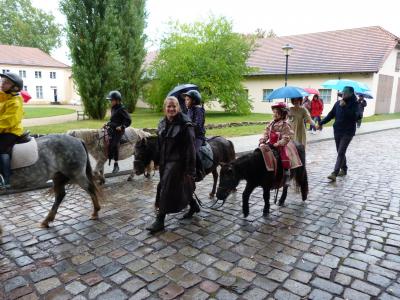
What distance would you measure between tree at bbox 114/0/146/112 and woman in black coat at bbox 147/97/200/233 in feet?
79.6

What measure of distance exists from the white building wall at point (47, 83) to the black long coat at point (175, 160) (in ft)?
176

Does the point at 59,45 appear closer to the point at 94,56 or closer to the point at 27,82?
the point at 27,82

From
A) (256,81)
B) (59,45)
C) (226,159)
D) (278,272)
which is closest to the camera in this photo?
(278,272)

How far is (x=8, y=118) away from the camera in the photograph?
4.29m

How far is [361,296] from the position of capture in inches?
129

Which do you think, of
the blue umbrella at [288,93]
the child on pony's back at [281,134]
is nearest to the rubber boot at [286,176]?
the child on pony's back at [281,134]

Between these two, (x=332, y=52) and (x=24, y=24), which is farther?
(x=24, y=24)

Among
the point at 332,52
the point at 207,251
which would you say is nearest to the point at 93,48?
the point at 332,52

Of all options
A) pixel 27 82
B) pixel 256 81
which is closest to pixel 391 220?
pixel 256 81

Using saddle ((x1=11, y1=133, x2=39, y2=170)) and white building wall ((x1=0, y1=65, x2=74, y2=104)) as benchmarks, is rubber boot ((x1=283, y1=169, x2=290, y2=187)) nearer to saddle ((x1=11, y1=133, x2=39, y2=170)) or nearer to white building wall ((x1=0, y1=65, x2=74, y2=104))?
saddle ((x1=11, y1=133, x2=39, y2=170))

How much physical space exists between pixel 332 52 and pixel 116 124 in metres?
28.4

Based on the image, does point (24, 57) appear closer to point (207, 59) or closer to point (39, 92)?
point (39, 92)

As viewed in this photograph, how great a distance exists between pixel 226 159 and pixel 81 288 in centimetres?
374

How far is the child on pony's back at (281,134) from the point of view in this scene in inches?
212
